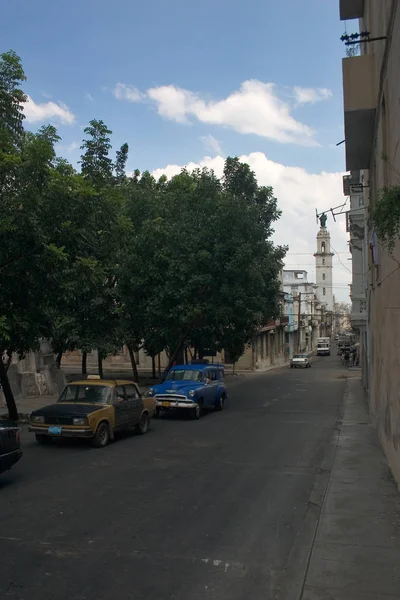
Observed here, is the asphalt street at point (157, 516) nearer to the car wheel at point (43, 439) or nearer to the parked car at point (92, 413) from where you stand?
the car wheel at point (43, 439)

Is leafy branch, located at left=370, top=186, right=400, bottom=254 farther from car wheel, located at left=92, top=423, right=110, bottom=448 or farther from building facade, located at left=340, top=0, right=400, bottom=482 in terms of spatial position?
car wheel, located at left=92, top=423, right=110, bottom=448

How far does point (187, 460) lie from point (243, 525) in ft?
13.8

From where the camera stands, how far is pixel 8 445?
8445 millimetres

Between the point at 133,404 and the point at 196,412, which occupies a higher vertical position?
the point at 133,404

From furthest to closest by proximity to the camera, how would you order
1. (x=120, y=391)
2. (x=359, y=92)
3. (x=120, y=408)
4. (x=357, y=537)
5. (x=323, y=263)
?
(x=323, y=263) < (x=120, y=391) < (x=120, y=408) < (x=359, y=92) < (x=357, y=537)

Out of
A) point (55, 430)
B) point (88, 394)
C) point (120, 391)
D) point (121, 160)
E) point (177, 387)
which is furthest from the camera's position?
point (121, 160)

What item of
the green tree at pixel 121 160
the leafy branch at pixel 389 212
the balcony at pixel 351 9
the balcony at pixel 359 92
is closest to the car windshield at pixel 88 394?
the balcony at pixel 359 92

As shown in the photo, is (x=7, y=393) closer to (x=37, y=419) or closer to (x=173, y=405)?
(x=37, y=419)

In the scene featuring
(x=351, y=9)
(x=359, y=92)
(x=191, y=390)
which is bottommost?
(x=191, y=390)

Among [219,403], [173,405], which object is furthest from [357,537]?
[219,403]

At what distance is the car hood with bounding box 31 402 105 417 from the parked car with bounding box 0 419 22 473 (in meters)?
3.03

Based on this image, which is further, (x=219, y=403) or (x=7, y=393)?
(x=219, y=403)

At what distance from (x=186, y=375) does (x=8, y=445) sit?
36.5ft

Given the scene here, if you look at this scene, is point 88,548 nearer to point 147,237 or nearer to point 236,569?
point 236,569
